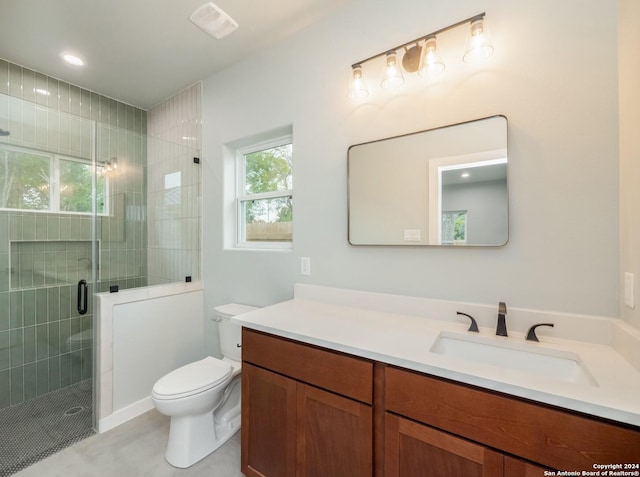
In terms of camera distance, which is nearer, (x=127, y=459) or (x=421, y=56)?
(x=421, y=56)

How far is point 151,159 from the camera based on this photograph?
2.56 metres

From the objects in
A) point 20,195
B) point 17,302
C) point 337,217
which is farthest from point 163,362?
point 337,217

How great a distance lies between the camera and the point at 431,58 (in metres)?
1.34

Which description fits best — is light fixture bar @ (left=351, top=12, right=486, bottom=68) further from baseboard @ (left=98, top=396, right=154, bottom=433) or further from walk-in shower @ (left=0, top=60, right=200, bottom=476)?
baseboard @ (left=98, top=396, right=154, bottom=433)

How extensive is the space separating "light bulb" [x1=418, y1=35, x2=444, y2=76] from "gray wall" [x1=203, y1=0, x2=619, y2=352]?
51 millimetres

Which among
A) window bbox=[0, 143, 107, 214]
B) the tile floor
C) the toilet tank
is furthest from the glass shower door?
the toilet tank

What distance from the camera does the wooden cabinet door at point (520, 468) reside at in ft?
2.51

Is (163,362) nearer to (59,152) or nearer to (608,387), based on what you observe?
(59,152)

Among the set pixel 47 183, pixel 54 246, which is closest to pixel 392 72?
pixel 47 183

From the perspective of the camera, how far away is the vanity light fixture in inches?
48.9

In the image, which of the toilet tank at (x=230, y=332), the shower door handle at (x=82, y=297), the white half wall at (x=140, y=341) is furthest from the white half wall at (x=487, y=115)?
the shower door handle at (x=82, y=297)

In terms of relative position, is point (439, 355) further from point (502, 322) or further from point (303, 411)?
point (303, 411)

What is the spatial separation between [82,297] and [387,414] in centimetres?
256

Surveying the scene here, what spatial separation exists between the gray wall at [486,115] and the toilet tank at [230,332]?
11.4 inches
